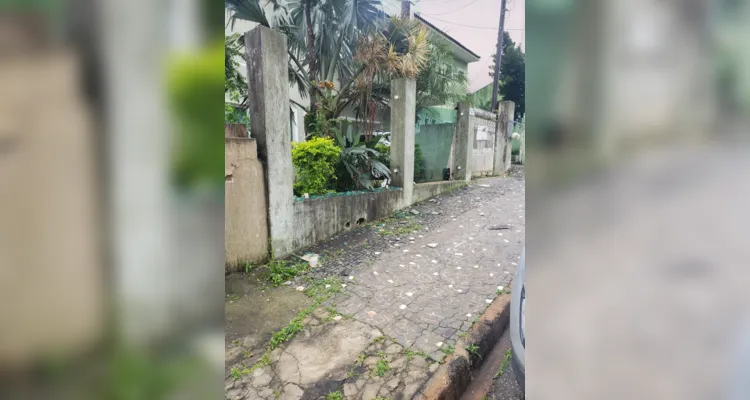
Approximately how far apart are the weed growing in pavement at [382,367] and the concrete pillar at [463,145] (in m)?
6.95

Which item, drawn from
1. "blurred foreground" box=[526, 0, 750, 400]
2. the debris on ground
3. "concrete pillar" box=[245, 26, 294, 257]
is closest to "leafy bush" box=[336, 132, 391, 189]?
"concrete pillar" box=[245, 26, 294, 257]

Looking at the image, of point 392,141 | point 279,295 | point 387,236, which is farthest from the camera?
point 392,141

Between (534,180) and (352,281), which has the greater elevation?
(534,180)

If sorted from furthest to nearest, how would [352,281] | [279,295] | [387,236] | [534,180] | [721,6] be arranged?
[387,236], [352,281], [279,295], [534,180], [721,6]

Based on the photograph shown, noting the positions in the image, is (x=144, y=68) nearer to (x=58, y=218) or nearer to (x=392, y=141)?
(x=58, y=218)

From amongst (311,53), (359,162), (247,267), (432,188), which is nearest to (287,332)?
(247,267)

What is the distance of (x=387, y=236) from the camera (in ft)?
16.5

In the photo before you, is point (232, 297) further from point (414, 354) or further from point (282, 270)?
point (414, 354)

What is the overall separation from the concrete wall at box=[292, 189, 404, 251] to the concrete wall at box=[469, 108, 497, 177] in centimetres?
463

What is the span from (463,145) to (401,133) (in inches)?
115

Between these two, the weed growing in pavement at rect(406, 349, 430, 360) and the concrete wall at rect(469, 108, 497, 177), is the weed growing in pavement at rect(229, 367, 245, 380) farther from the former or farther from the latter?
the concrete wall at rect(469, 108, 497, 177)

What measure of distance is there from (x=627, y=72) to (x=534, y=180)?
187 mm

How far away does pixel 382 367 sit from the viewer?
2311mm

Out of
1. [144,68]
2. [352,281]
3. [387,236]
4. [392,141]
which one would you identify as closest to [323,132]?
[392,141]
